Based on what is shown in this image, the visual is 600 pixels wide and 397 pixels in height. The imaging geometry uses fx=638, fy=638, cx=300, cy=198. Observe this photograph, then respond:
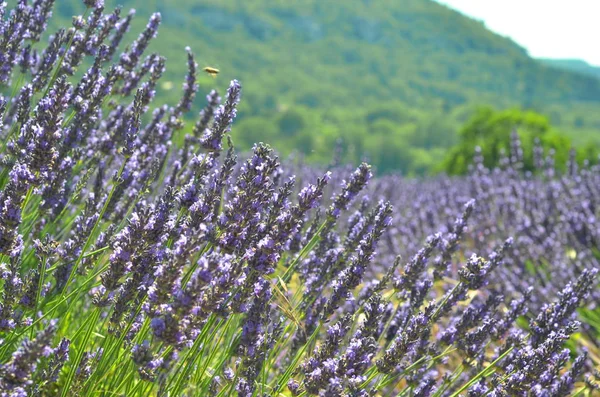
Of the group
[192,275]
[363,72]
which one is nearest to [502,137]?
[192,275]

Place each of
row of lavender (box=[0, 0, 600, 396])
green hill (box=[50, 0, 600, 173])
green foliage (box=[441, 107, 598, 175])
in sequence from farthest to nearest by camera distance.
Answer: green hill (box=[50, 0, 600, 173]) < green foliage (box=[441, 107, 598, 175]) < row of lavender (box=[0, 0, 600, 396])

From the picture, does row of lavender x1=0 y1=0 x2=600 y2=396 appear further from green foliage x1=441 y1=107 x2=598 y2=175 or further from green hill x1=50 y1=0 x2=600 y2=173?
green hill x1=50 y1=0 x2=600 y2=173

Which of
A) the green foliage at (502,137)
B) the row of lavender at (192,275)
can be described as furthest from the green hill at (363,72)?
the row of lavender at (192,275)

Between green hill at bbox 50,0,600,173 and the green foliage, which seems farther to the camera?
green hill at bbox 50,0,600,173

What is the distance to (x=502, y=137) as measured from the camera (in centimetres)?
2528

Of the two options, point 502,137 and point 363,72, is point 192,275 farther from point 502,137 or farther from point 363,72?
point 363,72

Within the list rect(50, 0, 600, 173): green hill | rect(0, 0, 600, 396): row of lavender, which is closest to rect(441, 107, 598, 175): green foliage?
rect(0, 0, 600, 396): row of lavender

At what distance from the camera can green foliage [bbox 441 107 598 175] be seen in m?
22.1

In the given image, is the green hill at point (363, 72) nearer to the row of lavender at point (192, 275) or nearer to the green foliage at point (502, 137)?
the green foliage at point (502, 137)

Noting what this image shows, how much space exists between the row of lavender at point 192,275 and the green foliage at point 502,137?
17442 millimetres

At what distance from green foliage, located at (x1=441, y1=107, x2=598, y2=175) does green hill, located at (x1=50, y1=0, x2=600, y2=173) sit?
6559cm

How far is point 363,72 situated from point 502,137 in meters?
124

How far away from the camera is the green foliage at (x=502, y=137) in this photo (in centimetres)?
2214

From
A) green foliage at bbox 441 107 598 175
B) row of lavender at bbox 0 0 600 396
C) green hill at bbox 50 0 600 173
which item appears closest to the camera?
row of lavender at bbox 0 0 600 396
